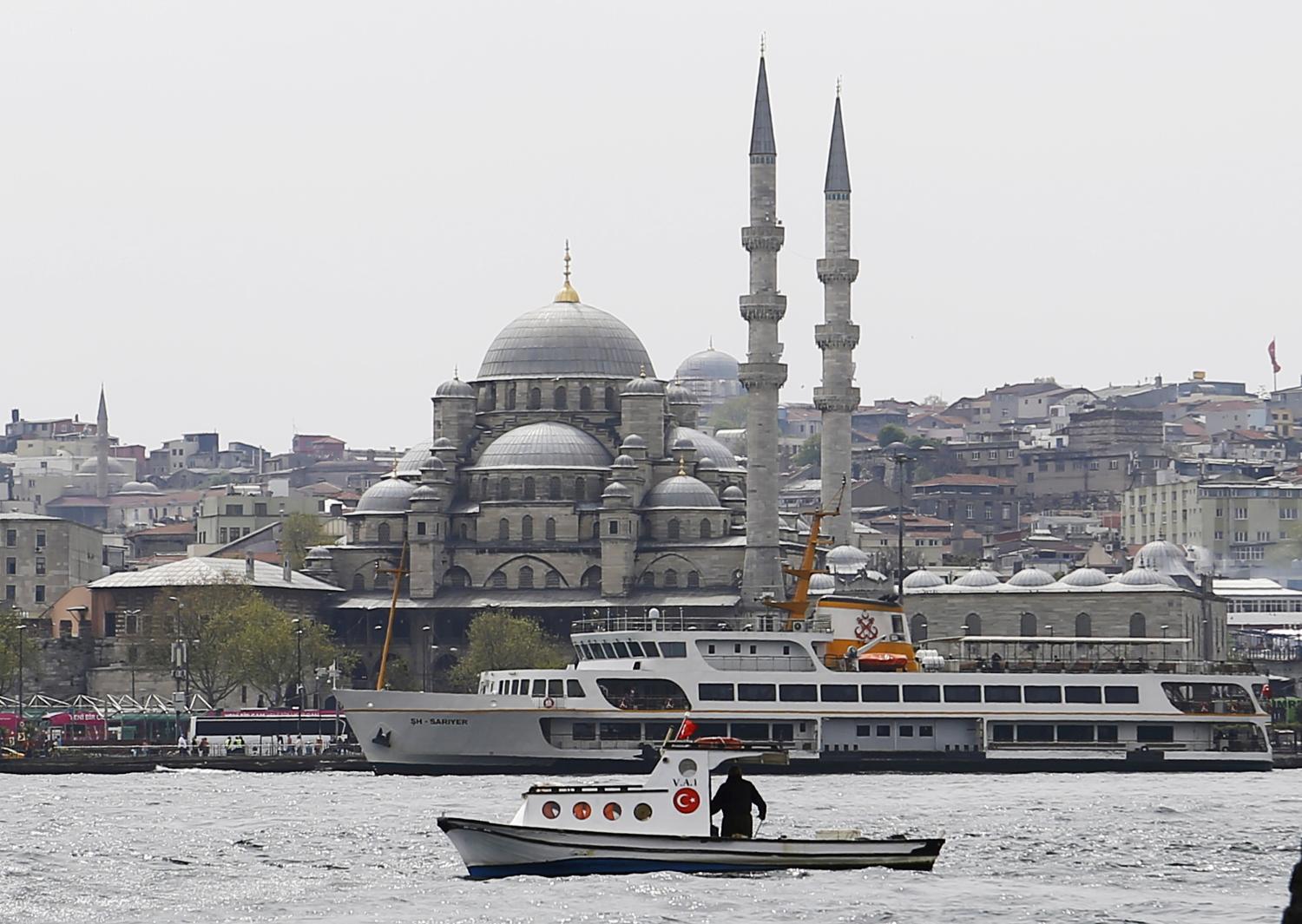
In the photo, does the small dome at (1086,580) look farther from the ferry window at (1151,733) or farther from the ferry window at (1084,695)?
the ferry window at (1084,695)

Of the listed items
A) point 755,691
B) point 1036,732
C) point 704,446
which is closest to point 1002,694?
point 1036,732

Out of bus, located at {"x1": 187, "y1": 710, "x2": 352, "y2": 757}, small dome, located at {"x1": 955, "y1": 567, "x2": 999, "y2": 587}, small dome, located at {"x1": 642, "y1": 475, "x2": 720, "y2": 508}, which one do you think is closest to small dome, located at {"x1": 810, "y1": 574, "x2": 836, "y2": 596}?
small dome, located at {"x1": 642, "y1": 475, "x2": 720, "y2": 508}

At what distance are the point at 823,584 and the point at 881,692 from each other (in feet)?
117

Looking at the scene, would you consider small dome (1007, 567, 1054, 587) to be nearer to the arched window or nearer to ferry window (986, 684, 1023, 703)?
the arched window

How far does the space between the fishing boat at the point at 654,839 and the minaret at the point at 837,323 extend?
67.9 m

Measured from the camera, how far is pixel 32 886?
44.8 meters

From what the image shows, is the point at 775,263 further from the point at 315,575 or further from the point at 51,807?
the point at 51,807

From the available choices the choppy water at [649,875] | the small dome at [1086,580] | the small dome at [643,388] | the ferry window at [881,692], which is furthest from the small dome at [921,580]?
the choppy water at [649,875]

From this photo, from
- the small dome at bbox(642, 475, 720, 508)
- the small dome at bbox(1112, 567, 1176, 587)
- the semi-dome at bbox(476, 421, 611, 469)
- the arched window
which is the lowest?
the arched window

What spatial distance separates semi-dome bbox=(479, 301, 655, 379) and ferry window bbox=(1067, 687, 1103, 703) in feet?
166

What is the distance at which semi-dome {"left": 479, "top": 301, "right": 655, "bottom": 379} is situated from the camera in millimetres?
124375

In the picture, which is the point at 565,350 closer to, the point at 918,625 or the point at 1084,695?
the point at 918,625

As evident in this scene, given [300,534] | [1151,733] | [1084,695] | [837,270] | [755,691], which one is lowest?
[1151,733]

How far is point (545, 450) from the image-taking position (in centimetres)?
11981
